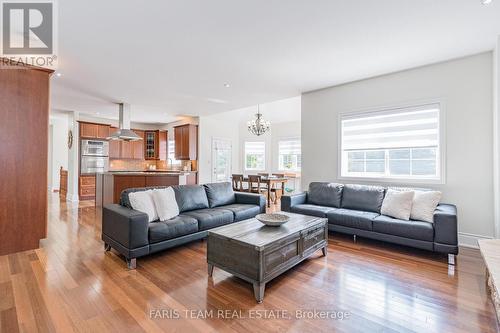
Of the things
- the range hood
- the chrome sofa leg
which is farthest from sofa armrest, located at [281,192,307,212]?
the range hood

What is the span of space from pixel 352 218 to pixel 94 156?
7.60m

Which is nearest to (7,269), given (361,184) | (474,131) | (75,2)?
(75,2)

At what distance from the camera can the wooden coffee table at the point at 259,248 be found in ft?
7.09

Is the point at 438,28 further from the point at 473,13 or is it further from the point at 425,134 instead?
the point at 425,134

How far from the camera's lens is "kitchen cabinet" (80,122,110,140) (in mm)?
7375

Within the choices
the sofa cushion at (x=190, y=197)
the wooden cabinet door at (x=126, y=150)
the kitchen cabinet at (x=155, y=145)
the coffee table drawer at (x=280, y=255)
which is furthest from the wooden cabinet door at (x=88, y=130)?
the coffee table drawer at (x=280, y=255)

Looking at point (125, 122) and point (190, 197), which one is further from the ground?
point (125, 122)

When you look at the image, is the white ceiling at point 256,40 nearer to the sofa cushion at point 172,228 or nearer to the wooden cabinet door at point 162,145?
the sofa cushion at point 172,228

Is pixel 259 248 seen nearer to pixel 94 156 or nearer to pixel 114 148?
pixel 94 156

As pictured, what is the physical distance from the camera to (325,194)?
438cm

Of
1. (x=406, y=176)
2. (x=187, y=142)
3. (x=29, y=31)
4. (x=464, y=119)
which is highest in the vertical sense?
(x=29, y=31)

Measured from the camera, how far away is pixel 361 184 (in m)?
4.54

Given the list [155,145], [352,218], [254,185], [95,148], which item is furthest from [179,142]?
[352,218]

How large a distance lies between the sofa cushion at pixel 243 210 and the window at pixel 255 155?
16.4 ft
